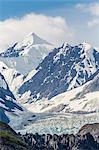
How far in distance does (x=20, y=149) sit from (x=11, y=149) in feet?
43.7

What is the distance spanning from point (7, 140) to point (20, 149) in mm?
4150

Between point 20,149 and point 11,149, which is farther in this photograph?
point 20,149

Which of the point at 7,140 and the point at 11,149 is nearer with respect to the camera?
the point at 11,149

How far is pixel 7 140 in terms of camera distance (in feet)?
541

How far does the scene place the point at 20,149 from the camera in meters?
165

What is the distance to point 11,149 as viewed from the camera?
5989 inches

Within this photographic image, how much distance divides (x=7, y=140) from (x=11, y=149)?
12905 millimetres
